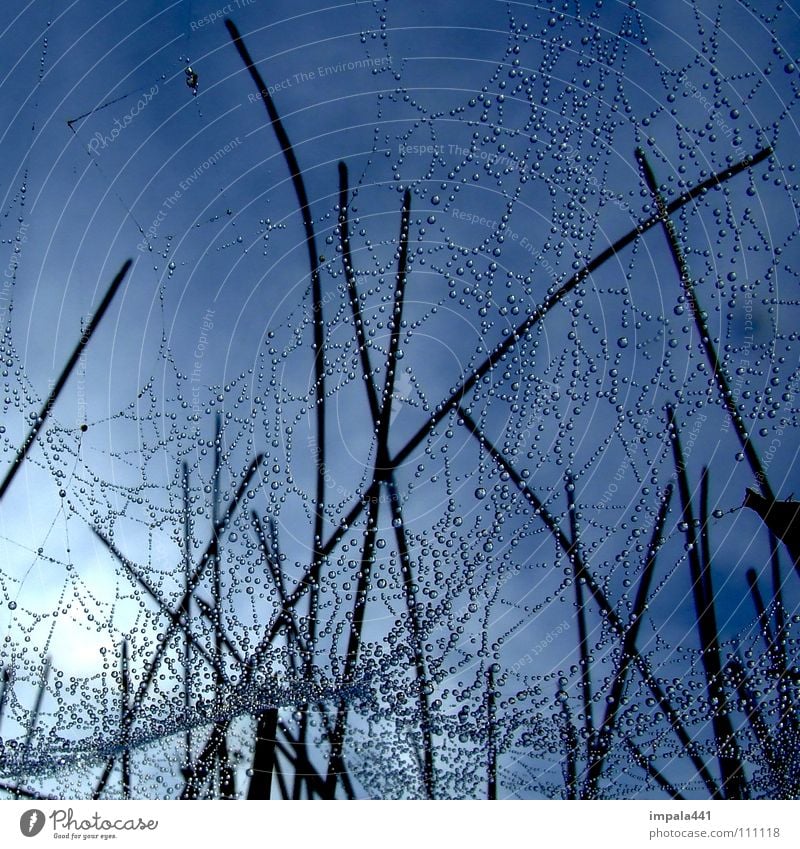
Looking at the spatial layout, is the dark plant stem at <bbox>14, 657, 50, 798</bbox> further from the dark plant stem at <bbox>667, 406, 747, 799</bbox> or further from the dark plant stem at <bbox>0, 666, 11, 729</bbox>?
the dark plant stem at <bbox>667, 406, 747, 799</bbox>

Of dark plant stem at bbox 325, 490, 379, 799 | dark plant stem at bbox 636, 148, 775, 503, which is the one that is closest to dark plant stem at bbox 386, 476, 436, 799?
dark plant stem at bbox 325, 490, 379, 799

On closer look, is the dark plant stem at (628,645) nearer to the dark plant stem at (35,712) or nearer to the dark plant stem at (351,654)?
the dark plant stem at (351,654)

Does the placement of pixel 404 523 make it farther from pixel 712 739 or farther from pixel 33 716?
pixel 33 716

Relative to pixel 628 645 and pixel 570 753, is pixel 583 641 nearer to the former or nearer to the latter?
→ pixel 628 645

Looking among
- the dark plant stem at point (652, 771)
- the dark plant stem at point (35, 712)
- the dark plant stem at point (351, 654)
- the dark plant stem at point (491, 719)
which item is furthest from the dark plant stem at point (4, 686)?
the dark plant stem at point (652, 771)

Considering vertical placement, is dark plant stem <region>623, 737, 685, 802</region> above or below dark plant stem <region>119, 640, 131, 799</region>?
below

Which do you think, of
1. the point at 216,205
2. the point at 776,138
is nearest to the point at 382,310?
the point at 216,205

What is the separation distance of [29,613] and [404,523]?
895mm

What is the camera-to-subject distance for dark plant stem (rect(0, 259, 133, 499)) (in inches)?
68.4

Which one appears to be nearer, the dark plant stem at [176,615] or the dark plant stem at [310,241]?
the dark plant stem at [176,615]

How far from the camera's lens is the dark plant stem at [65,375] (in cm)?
174

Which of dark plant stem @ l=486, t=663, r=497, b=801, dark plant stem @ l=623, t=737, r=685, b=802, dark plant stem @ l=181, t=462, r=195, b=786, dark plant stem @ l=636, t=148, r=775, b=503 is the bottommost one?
dark plant stem @ l=623, t=737, r=685, b=802

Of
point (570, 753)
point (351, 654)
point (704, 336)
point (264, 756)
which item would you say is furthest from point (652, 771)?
point (704, 336)

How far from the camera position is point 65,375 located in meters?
1.74
